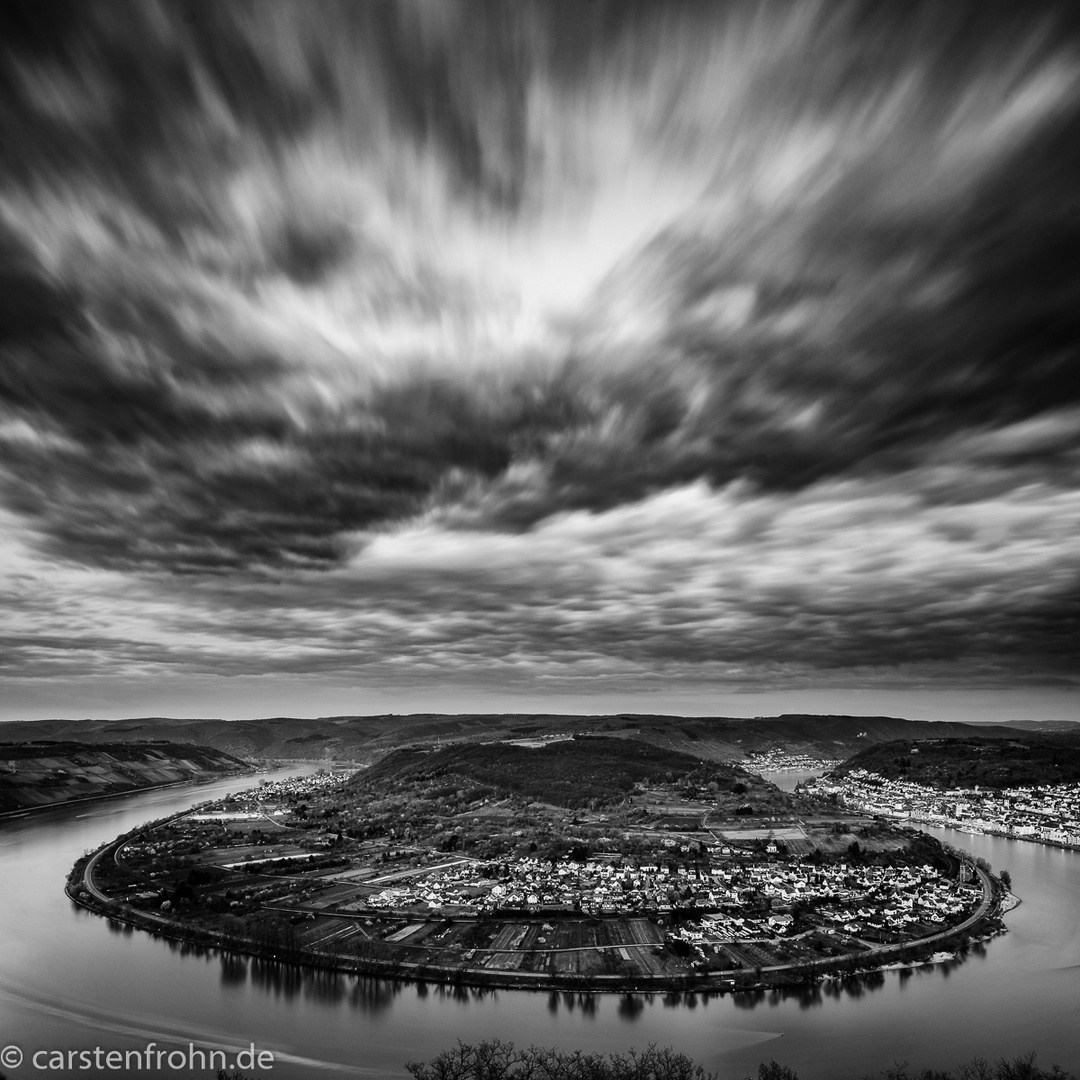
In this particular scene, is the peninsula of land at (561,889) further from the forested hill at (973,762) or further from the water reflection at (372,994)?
the forested hill at (973,762)

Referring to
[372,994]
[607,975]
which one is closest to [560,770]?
[607,975]

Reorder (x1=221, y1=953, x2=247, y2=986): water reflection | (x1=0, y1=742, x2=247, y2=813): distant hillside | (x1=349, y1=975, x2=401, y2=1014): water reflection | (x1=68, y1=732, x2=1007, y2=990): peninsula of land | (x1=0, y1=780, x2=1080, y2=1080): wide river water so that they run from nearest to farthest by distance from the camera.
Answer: (x1=0, y1=780, x2=1080, y2=1080): wide river water → (x1=349, y1=975, x2=401, y2=1014): water reflection → (x1=221, y1=953, x2=247, y2=986): water reflection → (x1=68, y1=732, x2=1007, y2=990): peninsula of land → (x1=0, y1=742, x2=247, y2=813): distant hillside

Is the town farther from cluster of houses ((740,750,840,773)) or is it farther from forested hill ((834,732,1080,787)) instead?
cluster of houses ((740,750,840,773))

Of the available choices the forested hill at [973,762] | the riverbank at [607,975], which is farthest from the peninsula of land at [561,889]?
the forested hill at [973,762]

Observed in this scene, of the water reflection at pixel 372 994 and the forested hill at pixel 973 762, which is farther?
the forested hill at pixel 973 762

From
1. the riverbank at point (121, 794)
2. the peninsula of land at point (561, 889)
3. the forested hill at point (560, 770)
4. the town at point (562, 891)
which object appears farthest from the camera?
the forested hill at point (560, 770)

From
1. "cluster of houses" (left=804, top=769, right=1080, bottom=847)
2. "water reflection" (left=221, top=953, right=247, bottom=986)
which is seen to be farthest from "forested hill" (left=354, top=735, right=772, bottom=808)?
"water reflection" (left=221, top=953, right=247, bottom=986)
